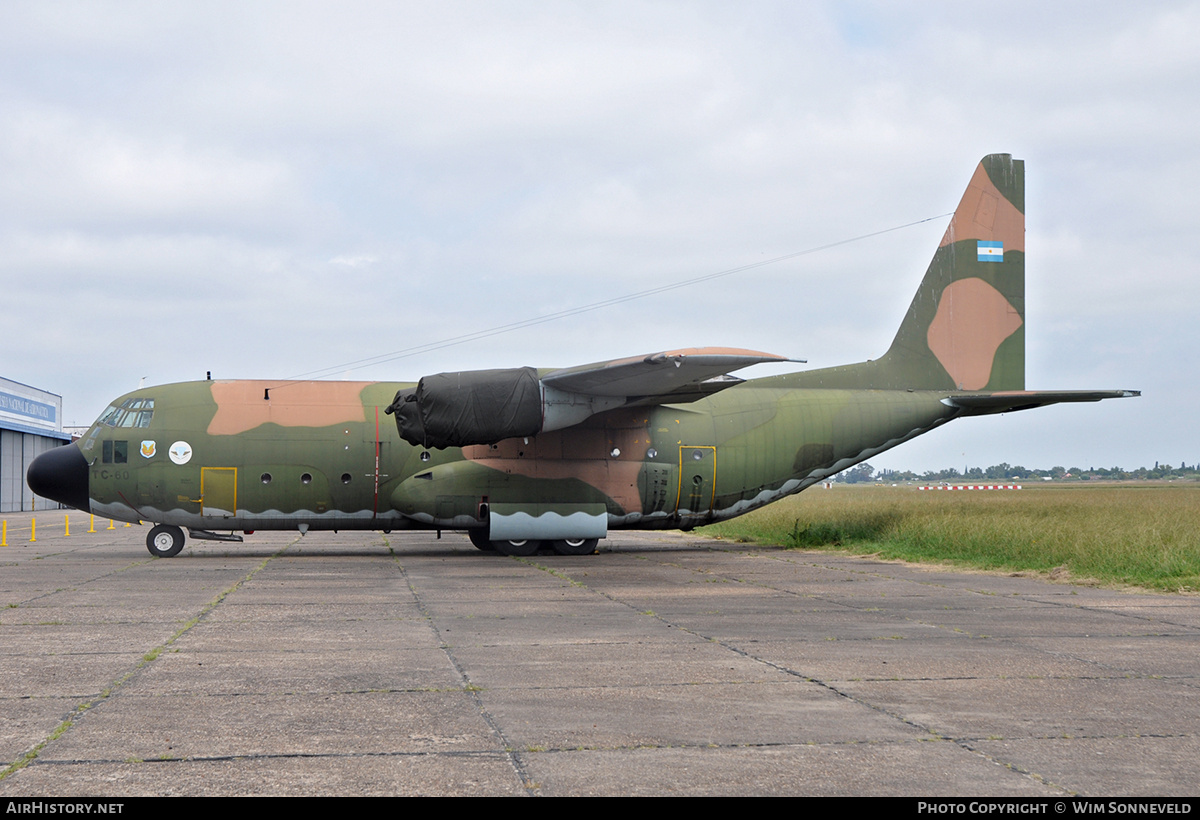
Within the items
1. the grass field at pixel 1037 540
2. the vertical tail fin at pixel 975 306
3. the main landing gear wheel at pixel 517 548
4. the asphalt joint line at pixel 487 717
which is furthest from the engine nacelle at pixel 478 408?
the vertical tail fin at pixel 975 306

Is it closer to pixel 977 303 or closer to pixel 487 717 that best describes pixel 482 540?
pixel 977 303

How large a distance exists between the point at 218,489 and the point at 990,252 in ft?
60.4

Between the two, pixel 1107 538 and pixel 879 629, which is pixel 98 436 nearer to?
pixel 879 629

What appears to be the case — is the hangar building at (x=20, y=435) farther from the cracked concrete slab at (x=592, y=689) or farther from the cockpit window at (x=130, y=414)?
the cracked concrete slab at (x=592, y=689)

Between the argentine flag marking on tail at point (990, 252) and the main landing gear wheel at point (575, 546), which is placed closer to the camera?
the main landing gear wheel at point (575, 546)

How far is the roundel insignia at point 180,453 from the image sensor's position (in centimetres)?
1941

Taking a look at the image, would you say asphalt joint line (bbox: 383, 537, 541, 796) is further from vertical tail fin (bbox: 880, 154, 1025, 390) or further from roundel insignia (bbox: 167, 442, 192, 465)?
vertical tail fin (bbox: 880, 154, 1025, 390)

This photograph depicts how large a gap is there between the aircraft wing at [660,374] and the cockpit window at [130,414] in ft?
26.5

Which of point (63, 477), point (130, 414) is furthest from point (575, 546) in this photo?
point (63, 477)

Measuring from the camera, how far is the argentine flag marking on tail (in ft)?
77.9

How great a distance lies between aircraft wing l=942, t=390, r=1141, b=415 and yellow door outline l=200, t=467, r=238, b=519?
15798mm

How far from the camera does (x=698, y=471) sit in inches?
837
